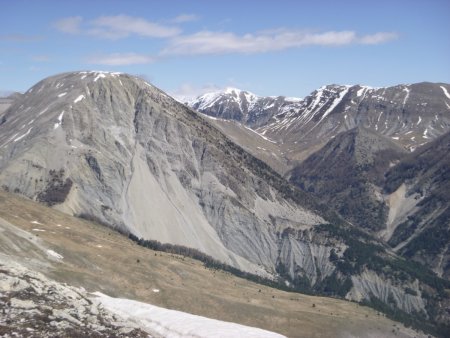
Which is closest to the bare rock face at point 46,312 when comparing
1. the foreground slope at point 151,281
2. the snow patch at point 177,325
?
the snow patch at point 177,325

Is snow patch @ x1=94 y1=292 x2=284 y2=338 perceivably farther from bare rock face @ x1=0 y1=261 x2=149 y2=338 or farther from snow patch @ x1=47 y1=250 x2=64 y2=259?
snow patch @ x1=47 y1=250 x2=64 y2=259

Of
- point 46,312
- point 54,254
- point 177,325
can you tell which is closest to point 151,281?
point 54,254

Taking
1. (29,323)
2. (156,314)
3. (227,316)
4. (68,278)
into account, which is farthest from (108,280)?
(29,323)

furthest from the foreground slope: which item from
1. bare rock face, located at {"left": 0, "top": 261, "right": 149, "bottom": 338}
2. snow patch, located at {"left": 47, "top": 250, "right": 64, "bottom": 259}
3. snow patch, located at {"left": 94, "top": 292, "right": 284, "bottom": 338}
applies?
bare rock face, located at {"left": 0, "top": 261, "right": 149, "bottom": 338}

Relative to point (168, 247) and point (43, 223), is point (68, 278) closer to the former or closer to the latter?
Result: point (43, 223)

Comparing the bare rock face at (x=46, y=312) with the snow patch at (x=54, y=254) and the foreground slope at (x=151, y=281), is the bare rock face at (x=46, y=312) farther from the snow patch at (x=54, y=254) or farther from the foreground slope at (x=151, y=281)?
the snow patch at (x=54, y=254)

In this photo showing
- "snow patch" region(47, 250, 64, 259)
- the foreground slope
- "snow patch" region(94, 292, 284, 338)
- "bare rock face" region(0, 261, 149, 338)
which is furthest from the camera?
"snow patch" region(47, 250, 64, 259)

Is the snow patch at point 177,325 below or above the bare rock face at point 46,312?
below
